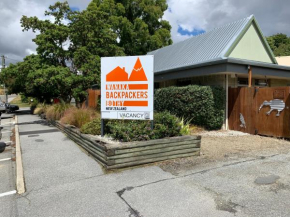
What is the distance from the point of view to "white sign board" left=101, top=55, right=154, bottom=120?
611 cm

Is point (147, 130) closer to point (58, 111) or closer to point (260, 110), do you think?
point (260, 110)

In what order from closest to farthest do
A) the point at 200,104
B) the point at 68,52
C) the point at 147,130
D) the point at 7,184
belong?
the point at 7,184 < the point at 147,130 < the point at 200,104 < the point at 68,52

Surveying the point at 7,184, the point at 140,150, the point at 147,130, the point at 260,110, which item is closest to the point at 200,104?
the point at 260,110

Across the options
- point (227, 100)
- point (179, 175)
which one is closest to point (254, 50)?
point (227, 100)

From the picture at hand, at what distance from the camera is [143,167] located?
5242mm

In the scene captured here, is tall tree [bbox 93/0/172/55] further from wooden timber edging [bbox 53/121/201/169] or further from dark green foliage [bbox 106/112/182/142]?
wooden timber edging [bbox 53/121/201/169]

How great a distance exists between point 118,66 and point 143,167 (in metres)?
2.87

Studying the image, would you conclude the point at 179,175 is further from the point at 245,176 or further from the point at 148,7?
the point at 148,7

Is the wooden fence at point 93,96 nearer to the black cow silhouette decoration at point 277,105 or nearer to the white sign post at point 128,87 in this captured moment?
the white sign post at point 128,87

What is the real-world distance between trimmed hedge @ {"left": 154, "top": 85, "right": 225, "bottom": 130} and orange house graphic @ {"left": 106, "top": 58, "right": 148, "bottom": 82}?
4173 mm

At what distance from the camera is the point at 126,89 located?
627cm

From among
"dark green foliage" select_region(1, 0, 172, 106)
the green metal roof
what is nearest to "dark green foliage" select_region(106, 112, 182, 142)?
the green metal roof

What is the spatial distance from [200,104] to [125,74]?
4472 millimetres

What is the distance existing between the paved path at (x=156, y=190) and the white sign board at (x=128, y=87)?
1.57 m
